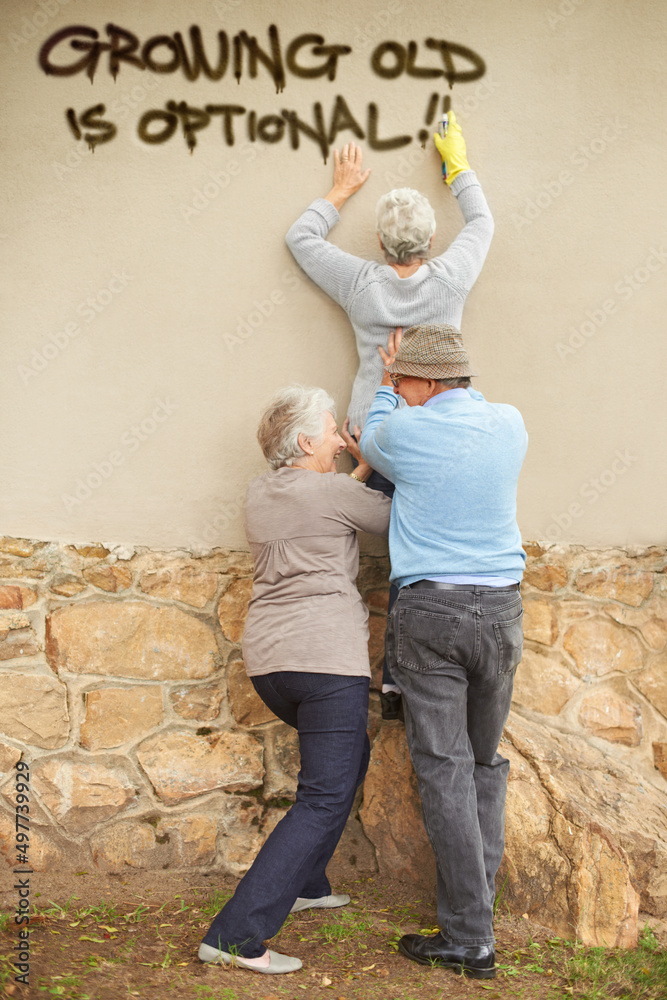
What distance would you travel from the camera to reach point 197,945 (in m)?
2.70

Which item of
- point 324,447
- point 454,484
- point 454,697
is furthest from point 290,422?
point 454,697

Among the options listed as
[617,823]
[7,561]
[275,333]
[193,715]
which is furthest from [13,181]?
[617,823]

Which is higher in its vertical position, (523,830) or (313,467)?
(313,467)

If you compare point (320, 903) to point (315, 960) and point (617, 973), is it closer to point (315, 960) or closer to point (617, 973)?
point (315, 960)

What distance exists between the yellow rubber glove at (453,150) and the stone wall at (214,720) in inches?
61.9

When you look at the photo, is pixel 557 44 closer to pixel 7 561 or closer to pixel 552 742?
pixel 552 742

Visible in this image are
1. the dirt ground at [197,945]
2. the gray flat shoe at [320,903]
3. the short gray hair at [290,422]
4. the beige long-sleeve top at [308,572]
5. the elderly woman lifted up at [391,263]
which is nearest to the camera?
the dirt ground at [197,945]

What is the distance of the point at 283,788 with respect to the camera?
320 centimetres

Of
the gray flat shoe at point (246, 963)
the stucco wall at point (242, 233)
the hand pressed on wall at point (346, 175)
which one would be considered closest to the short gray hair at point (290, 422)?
the stucco wall at point (242, 233)

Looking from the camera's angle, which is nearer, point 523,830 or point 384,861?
point 523,830

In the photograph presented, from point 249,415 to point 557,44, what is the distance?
193 cm

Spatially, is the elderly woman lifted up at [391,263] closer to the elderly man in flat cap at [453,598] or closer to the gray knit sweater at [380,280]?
the gray knit sweater at [380,280]

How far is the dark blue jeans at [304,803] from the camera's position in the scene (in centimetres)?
248

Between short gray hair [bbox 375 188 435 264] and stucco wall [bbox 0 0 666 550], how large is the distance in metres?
0.22
